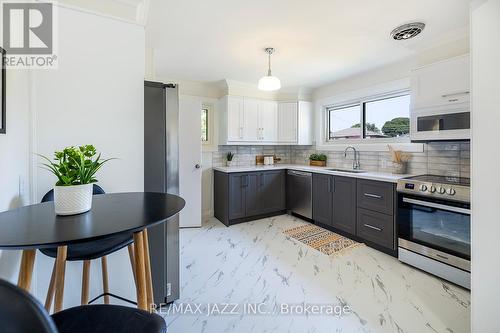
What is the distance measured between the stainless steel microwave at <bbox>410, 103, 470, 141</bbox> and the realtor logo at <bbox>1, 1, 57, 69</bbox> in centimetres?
325

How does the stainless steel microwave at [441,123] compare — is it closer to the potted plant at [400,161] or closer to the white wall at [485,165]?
the potted plant at [400,161]

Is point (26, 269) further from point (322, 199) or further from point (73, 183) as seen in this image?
point (322, 199)

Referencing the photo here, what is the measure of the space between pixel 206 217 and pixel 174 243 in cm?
229

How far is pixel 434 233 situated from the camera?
90.6 inches

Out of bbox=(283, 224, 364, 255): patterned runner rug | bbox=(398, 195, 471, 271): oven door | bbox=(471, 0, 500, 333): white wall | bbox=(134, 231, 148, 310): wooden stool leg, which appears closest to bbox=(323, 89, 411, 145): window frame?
bbox=(398, 195, 471, 271): oven door

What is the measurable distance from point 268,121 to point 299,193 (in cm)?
141

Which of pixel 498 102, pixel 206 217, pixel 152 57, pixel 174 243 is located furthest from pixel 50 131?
pixel 206 217

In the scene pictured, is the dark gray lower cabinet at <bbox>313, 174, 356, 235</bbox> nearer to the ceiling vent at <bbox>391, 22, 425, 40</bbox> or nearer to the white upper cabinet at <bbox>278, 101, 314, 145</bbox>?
the white upper cabinet at <bbox>278, 101, 314, 145</bbox>

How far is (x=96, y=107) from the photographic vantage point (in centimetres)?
171

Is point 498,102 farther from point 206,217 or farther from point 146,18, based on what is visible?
point 206,217

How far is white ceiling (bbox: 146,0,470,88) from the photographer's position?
196cm

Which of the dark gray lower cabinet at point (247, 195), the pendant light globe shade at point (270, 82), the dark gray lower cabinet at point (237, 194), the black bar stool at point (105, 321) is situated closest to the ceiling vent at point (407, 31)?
the pendant light globe shade at point (270, 82)

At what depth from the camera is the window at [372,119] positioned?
333 centimetres

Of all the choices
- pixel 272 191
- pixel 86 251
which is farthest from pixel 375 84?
pixel 86 251
